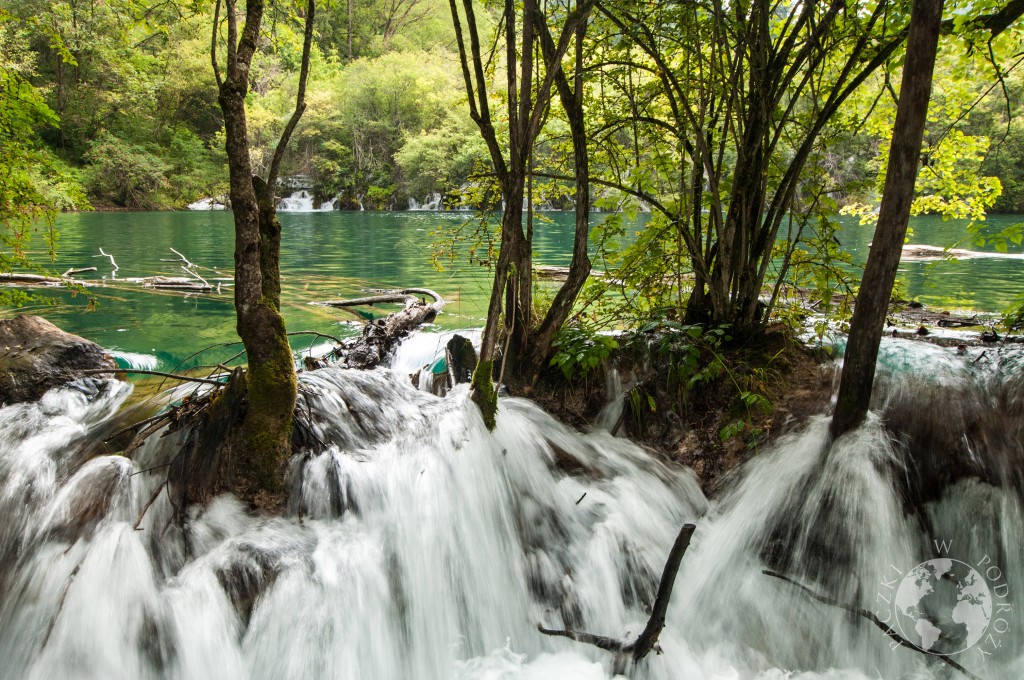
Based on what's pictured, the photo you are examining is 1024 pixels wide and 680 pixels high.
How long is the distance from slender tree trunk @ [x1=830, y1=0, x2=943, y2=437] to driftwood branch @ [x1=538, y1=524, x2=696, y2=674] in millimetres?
1411

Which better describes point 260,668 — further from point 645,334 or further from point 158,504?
point 645,334

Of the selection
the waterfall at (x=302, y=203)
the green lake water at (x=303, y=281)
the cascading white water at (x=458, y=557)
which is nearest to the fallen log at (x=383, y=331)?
the green lake water at (x=303, y=281)

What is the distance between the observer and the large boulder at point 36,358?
14.3 feet

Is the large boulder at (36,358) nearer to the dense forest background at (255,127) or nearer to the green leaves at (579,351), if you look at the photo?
the green leaves at (579,351)

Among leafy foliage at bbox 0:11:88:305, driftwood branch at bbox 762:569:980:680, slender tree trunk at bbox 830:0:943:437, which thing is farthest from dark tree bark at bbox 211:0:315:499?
slender tree trunk at bbox 830:0:943:437

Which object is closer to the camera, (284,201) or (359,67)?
(284,201)

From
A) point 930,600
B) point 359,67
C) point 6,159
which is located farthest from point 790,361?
point 359,67

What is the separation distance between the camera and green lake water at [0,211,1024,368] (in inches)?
299

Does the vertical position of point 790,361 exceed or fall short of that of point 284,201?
it falls short

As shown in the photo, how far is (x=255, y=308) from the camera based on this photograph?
3109mm

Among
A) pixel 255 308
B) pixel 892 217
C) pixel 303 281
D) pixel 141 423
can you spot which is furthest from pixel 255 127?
pixel 892 217

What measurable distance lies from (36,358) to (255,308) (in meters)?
2.83

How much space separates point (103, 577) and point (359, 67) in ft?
177

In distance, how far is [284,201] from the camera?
4272cm
